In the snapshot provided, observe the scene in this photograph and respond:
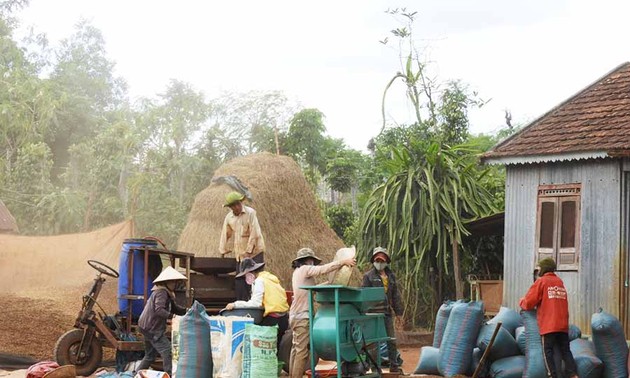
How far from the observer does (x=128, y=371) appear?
11.5 meters

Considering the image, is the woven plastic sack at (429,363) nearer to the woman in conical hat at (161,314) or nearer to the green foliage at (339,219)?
the woman in conical hat at (161,314)

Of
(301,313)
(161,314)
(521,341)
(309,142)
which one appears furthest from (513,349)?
(309,142)

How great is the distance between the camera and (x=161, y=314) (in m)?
10.7

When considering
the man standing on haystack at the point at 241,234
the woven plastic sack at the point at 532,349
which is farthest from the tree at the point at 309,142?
the woven plastic sack at the point at 532,349

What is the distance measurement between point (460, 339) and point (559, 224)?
146 inches

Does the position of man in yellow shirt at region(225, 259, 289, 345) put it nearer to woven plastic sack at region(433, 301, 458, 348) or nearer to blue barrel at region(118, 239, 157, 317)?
blue barrel at region(118, 239, 157, 317)

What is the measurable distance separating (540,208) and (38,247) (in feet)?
36.8

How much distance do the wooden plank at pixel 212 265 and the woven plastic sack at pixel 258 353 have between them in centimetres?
278

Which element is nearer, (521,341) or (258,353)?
(258,353)

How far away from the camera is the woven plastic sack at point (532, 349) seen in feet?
35.7

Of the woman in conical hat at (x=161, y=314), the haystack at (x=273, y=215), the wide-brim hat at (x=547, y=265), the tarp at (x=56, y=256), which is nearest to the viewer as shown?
the woman in conical hat at (x=161, y=314)

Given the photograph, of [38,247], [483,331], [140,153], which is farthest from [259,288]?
[140,153]

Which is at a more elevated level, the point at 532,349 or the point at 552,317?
the point at 552,317

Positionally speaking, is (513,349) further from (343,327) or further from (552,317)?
(343,327)
